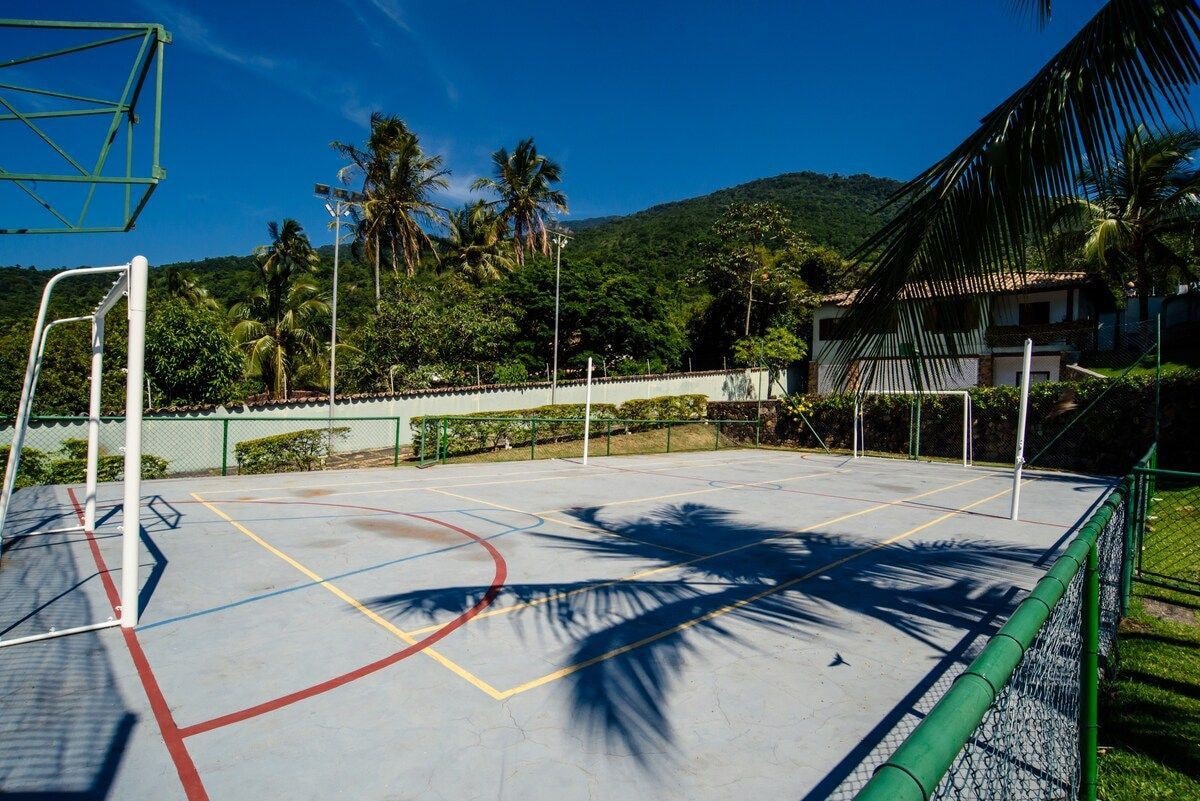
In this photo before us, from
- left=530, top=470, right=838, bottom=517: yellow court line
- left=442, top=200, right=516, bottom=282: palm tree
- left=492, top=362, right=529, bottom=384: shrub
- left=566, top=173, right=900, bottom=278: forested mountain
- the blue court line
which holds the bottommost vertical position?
left=530, top=470, right=838, bottom=517: yellow court line

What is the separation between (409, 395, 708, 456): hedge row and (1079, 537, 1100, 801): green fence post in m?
16.6

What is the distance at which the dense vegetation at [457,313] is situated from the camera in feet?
70.2

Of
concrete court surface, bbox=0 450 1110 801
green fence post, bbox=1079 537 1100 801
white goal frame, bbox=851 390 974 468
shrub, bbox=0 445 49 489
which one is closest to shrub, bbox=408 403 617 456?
shrub, bbox=0 445 49 489

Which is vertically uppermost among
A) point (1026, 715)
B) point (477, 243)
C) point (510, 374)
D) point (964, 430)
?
point (477, 243)

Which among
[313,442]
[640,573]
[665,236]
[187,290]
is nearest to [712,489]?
[640,573]

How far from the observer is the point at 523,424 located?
72.3ft

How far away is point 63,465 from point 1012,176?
16.8 meters

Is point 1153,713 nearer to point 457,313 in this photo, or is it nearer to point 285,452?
point 285,452

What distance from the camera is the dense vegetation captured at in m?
21.4

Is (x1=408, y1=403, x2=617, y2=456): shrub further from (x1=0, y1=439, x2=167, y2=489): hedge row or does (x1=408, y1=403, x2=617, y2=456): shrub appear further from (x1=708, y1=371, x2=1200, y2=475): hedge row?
(x1=708, y1=371, x2=1200, y2=475): hedge row

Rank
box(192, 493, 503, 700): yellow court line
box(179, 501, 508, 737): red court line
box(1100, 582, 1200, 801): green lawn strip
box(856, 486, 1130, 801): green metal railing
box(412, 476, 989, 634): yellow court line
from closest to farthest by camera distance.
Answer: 1. box(856, 486, 1130, 801): green metal railing
2. box(1100, 582, 1200, 801): green lawn strip
3. box(179, 501, 508, 737): red court line
4. box(192, 493, 503, 700): yellow court line
5. box(412, 476, 989, 634): yellow court line

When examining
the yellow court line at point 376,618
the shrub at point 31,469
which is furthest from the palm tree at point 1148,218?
the shrub at point 31,469

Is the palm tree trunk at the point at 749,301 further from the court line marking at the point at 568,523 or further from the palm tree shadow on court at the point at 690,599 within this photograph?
the palm tree shadow on court at the point at 690,599

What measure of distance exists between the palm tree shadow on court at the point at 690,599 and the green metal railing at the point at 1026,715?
1.75 m
